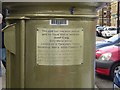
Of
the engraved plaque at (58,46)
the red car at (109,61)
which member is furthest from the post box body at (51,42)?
the red car at (109,61)

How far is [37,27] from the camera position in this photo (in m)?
2.05

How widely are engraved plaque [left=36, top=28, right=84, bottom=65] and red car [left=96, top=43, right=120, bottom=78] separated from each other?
526 cm

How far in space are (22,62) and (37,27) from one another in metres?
0.28

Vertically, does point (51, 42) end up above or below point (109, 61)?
above

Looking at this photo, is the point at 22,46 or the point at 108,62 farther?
the point at 108,62

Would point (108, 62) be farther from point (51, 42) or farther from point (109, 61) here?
point (51, 42)

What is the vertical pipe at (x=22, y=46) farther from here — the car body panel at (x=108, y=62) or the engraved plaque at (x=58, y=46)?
the car body panel at (x=108, y=62)

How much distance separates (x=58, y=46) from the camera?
2047 millimetres

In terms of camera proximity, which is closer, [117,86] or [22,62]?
[22,62]

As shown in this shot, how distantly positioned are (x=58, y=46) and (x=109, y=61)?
550cm

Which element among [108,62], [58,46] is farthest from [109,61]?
[58,46]

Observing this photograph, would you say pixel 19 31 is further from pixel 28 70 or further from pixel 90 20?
pixel 90 20

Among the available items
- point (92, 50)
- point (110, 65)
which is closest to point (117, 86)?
point (110, 65)

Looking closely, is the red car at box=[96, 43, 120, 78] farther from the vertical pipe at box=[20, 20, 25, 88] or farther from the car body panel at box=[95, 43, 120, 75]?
the vertical pipe at box=[20, 20, 25, 88]
